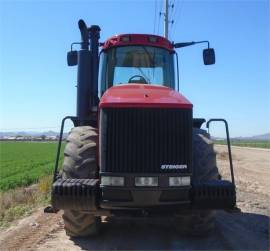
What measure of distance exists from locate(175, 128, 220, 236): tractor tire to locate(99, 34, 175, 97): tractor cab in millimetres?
1488

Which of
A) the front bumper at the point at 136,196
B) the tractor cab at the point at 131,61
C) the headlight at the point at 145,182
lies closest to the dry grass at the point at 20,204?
the front bumper at the point at 136,196

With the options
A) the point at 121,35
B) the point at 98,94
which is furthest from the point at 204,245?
the point at 121,35

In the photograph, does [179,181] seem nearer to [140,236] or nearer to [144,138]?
[144,138]

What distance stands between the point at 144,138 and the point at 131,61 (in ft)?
7.91

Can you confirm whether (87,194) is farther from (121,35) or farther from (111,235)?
(121,35)

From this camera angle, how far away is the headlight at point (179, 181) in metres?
6.74

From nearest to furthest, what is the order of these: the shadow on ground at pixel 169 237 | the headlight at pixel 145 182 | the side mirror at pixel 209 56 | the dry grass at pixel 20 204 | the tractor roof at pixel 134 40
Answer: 1. the headlight at pixel 145 182
2. the shadow on ground at pixel 169 237
3. the tractor roof at pixel 134 40
4. the side mirror at pixel 209 56
5. the dry grass at pixel 20 204

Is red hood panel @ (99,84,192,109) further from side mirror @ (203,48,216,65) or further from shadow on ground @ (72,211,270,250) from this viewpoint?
shadow on ground @ (72,211,270,250)

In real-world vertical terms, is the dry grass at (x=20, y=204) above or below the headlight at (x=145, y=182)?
below

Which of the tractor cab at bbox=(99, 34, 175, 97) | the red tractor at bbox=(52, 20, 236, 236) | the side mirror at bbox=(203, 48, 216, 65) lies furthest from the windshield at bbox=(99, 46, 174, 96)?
the red tractor at bbox=(52, 20, 236, 236)

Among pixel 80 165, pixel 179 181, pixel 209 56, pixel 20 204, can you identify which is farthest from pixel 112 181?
pixel 20 204

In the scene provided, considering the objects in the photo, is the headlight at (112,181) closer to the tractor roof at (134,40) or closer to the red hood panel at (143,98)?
the red hood panel at (143,98)

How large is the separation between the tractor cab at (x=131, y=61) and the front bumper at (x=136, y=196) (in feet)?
8.38

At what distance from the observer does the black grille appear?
22.2 ft
